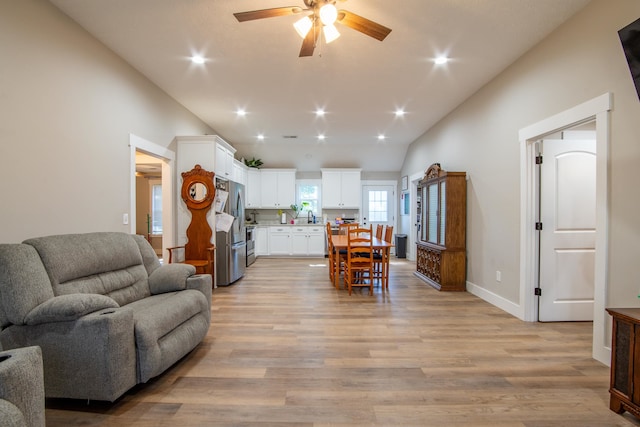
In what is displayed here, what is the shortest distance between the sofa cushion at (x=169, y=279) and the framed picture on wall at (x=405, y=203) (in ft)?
19.3

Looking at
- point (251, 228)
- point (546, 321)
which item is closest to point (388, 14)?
point (546, 321)

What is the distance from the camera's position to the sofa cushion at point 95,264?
1923 mm

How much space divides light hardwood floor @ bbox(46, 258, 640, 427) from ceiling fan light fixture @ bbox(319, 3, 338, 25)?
256 cm

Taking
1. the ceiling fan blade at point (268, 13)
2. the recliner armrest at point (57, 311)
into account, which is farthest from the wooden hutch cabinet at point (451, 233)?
the recliner armrest at point (57, 311)

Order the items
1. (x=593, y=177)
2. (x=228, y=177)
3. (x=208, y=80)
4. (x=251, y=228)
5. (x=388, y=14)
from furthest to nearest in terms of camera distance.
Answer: (x=251, y=228) < (x=228, y=177) < (x=208, y=80) < (x=593, y=177) < (x=388, y=14)

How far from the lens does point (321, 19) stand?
78.2 inches

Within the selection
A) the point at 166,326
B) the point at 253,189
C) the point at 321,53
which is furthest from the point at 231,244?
the point at 321,53

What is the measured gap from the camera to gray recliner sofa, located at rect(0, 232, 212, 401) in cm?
164

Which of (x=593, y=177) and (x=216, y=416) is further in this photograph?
(x=593, y=177)

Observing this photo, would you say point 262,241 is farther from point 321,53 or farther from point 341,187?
point 321,53

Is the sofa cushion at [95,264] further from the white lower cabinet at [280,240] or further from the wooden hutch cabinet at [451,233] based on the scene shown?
the white lower cabinet at [280,240]

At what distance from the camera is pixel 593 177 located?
3.03 m

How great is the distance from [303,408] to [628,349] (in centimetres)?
195

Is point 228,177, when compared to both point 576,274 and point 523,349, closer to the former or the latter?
point 523,349
